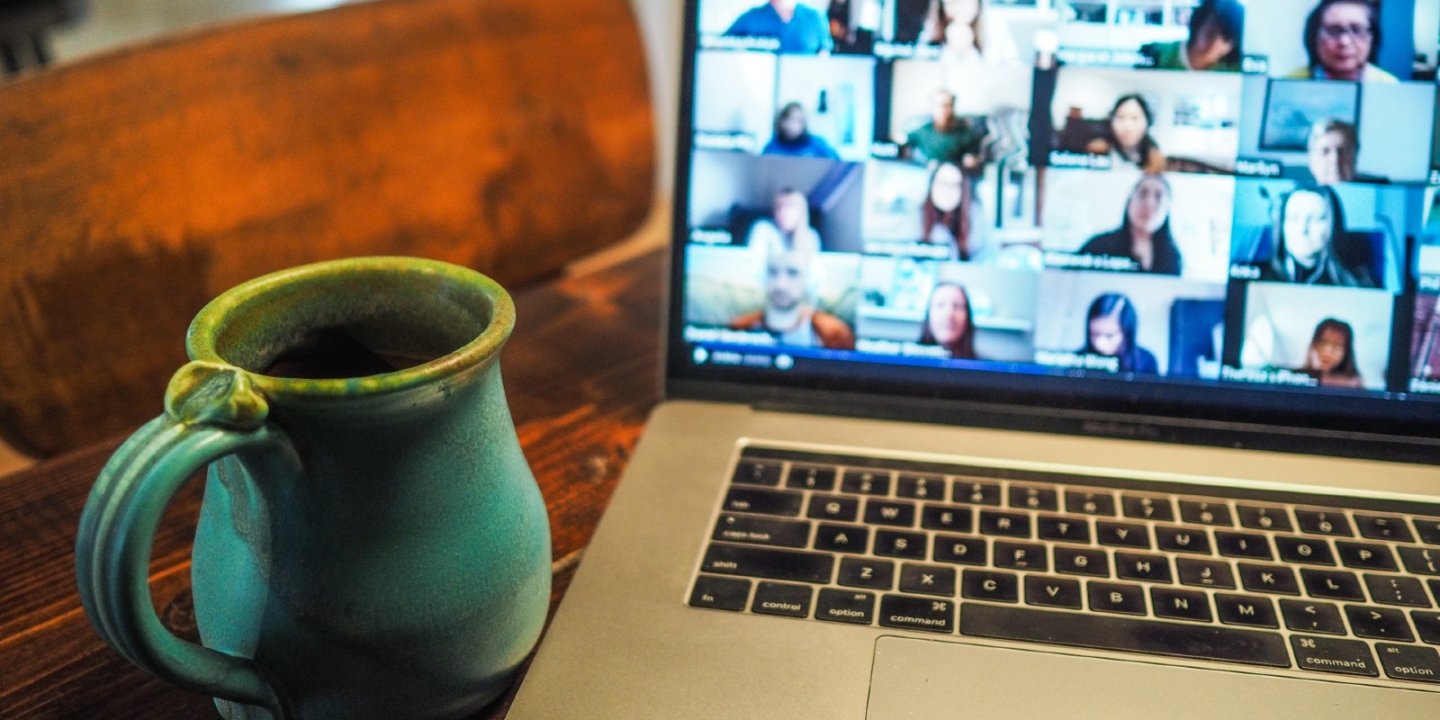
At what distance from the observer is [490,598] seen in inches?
14.2

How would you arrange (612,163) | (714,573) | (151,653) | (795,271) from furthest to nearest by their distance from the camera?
(612,163), (795,271), (714,573), (151,653)

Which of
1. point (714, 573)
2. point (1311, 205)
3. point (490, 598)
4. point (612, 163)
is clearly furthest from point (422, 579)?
point (612, 163)

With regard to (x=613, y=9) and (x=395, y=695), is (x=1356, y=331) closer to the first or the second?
(x=395, y=695)

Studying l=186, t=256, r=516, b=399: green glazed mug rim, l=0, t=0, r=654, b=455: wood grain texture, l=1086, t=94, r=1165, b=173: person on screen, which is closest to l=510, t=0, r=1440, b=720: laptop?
l=1086, t=94, r=1165, b=173: person on screen

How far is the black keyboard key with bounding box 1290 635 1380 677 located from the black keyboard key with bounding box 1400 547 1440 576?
0.21 feet

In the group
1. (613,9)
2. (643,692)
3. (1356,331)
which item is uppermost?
(613,9)

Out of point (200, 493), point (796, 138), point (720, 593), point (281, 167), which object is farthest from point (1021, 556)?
point (281, 167)

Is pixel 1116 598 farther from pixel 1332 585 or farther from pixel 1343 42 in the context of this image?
pixel 1343 42

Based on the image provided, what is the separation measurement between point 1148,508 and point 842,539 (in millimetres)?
140

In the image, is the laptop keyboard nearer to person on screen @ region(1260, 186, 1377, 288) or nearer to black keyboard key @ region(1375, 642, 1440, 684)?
black keyboard key @ region(1375, 642, 1440, 684)

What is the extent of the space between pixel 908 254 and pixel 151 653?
378 mm

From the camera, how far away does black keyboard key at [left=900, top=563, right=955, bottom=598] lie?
44 cm

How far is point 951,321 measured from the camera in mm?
549

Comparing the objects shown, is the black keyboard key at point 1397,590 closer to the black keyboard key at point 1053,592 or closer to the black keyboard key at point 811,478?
the black keyboard key at point 1053,592
